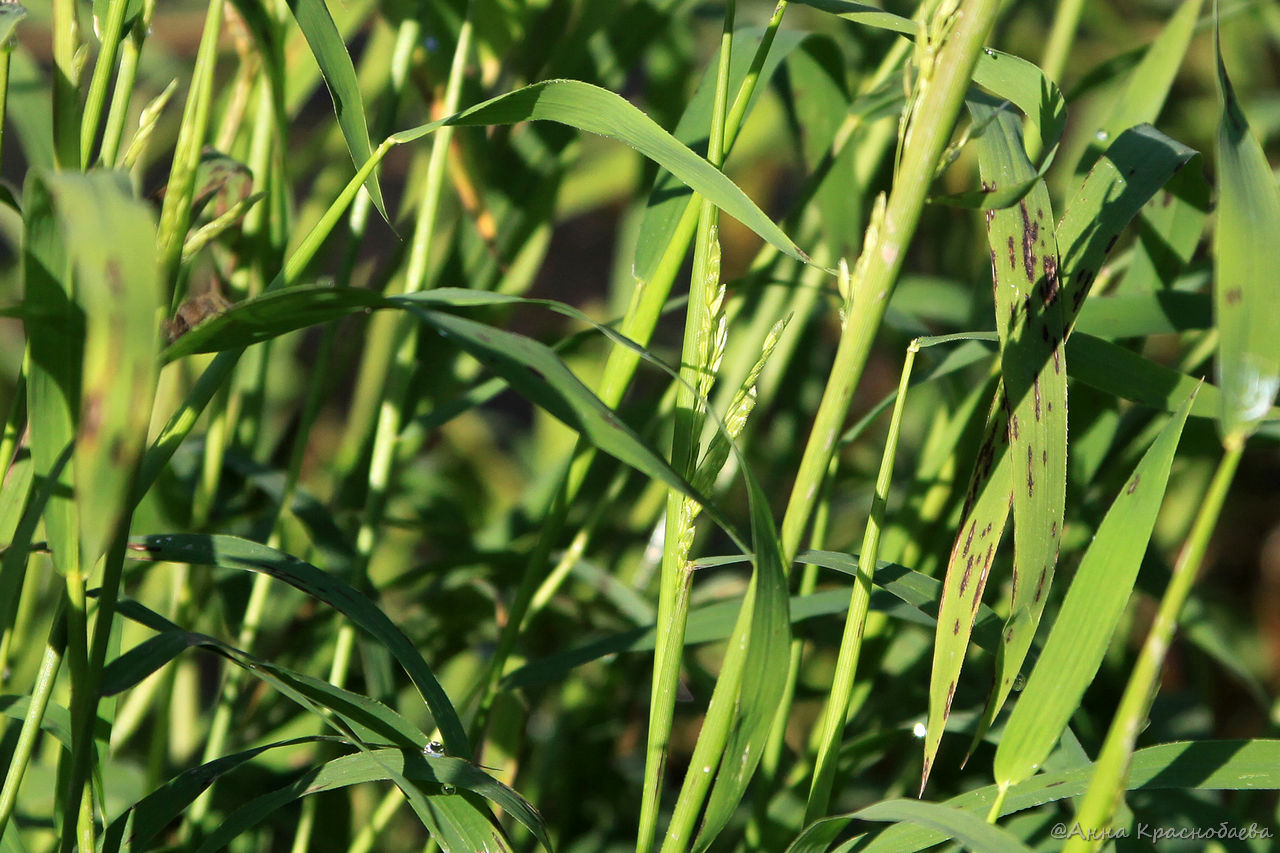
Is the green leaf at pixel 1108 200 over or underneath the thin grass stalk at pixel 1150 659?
over

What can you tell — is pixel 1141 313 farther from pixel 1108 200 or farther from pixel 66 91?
pixel 66 91

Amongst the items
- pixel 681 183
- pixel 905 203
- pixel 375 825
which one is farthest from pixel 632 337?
pixel 375 825

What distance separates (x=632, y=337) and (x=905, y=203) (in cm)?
18

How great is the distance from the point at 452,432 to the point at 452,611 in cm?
55

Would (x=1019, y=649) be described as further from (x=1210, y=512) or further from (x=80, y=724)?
(x=80, y=724)

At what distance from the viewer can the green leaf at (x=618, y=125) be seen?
0.34 m

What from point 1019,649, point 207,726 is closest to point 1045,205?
point 1019,649

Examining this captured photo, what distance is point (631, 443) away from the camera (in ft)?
0.95

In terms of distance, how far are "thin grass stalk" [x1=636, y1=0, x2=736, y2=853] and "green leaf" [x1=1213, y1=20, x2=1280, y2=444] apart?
0.48ft

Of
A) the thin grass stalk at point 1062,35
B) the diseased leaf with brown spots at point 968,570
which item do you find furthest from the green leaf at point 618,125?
the thin grass stalk at point 1062,35

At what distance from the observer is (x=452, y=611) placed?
0.73 meters

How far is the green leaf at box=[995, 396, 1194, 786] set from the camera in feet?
1.07

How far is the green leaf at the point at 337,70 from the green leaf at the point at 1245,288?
27cm

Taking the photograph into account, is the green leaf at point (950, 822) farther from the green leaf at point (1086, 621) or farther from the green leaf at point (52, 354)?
the green leaf at point (52, 354)
